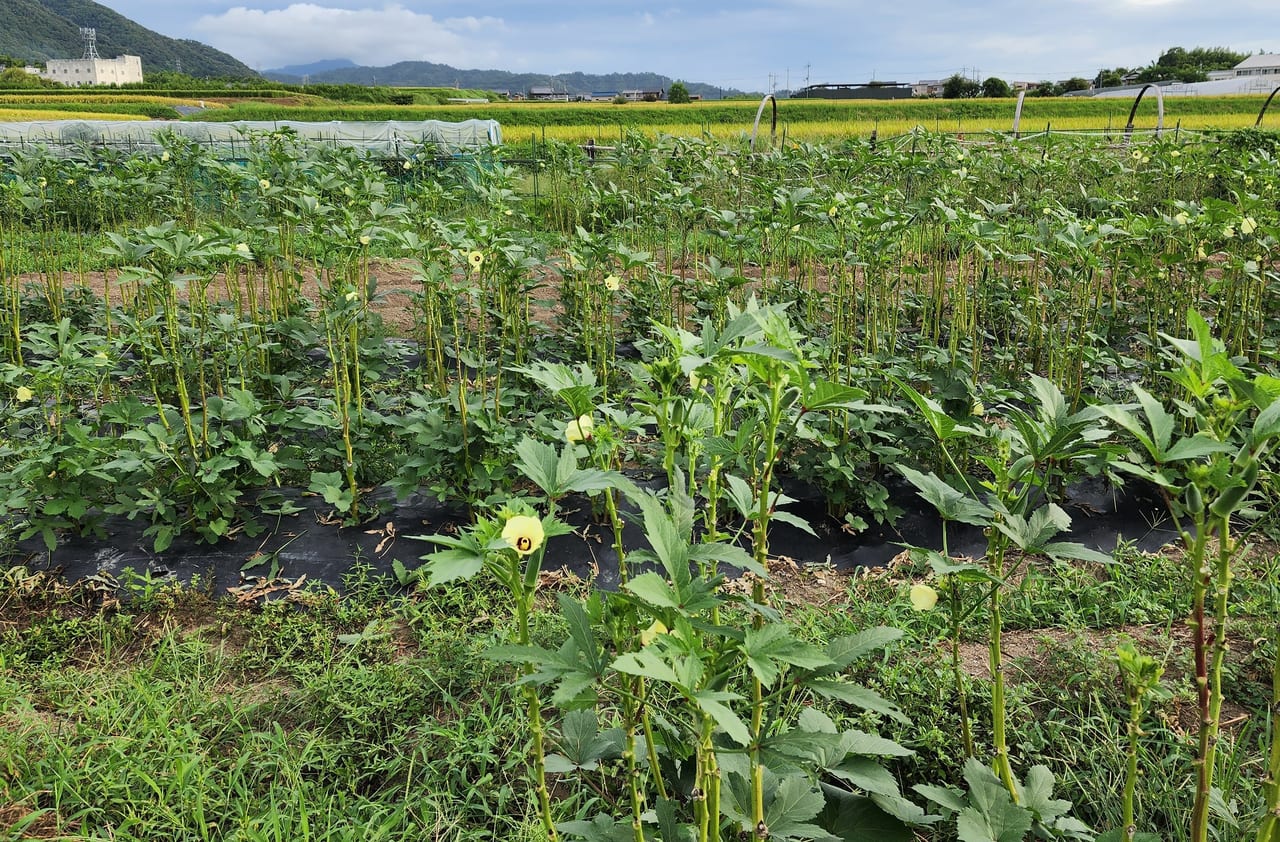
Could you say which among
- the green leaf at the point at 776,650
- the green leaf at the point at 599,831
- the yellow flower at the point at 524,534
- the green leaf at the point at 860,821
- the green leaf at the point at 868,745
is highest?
the yellow flower at the point at 524,534

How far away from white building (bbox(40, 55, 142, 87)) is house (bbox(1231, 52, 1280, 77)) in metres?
103

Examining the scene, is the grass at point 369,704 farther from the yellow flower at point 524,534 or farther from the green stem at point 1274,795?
the yellow flower at point 524,534

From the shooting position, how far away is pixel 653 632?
0.93m

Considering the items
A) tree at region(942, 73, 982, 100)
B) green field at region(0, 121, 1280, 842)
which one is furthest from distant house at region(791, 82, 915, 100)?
green field at region(0, 121, 1280, 842)

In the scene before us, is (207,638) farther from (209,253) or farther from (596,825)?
(596,825)

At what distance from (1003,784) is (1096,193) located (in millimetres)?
5060

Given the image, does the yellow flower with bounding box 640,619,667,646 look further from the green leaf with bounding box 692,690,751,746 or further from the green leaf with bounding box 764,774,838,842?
the green leaf with bounding box 764,774,838,842

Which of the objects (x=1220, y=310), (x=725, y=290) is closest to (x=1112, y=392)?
(x=1220, y=310)

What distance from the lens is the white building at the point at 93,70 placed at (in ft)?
304

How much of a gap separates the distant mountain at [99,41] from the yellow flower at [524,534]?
11346 cm

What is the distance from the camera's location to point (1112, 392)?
127 inches

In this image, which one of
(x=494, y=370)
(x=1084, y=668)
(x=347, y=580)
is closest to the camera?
(x=1084, y=668)

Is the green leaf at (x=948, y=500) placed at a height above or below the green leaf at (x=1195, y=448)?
below

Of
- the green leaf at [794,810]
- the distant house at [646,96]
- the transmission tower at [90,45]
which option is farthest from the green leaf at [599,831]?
the transmission tower at [90,45]
